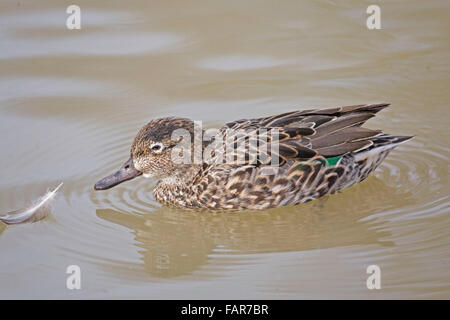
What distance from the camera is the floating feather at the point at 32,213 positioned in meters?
8.54

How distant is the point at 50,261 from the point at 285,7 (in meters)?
7.08

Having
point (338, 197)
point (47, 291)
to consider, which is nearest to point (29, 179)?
point (47, 291)

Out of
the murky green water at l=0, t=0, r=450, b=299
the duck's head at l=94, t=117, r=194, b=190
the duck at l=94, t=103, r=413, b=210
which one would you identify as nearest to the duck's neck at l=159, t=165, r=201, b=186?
the duck at l=94, t=103, r=413, b=210

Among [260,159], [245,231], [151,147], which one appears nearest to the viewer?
[245,231]

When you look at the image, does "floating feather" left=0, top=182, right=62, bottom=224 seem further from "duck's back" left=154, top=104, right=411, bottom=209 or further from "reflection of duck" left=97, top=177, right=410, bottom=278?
"duck's back" left=154, top=104, right=411, bottom=209

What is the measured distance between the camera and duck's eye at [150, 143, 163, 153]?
28.9 feet

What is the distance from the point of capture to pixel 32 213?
28.1 feet

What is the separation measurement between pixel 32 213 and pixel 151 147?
1.53 metres

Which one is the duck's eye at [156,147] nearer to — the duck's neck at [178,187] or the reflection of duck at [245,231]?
the duck's neck at [178,187]

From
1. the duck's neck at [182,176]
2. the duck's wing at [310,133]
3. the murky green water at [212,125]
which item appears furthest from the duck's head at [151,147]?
the duck's wing at [310,133]

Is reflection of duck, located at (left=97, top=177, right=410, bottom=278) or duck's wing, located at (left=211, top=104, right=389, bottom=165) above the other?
duck's wing, located at (left=211, top=104, right=389, bottom=165)

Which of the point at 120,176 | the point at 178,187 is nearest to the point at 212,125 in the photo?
the point at 178,187

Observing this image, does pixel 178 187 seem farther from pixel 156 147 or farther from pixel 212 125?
pixel 212 125

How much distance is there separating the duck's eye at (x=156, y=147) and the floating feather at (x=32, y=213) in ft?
4.01
